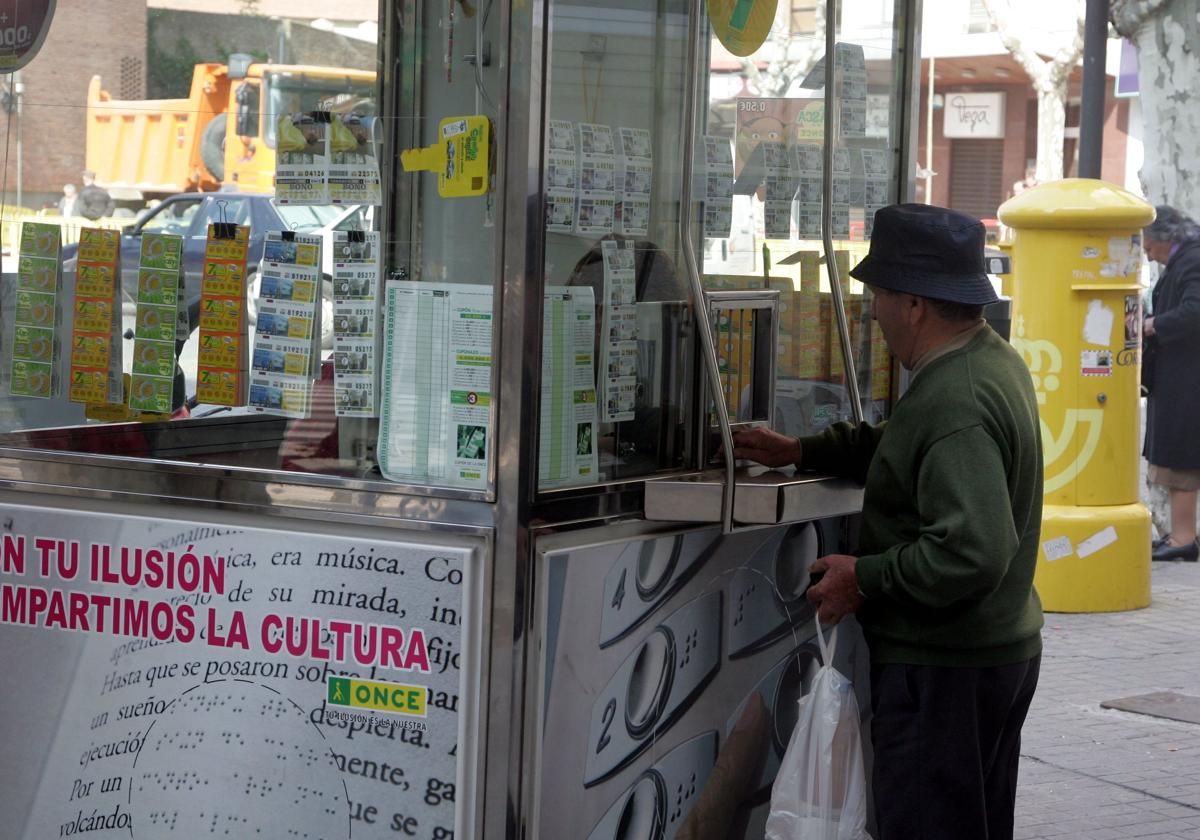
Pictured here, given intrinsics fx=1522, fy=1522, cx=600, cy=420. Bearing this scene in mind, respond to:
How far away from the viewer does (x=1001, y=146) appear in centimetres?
3519

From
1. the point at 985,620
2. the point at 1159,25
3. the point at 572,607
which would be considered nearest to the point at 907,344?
the point at 985,620

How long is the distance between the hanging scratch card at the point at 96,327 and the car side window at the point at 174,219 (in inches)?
4.5

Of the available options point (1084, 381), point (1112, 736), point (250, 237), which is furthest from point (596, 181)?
point (1084, 381)

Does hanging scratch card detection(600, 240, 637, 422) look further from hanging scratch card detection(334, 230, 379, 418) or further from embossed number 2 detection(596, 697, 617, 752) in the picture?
embossed number 2 detection(596, 697, 617, 752)

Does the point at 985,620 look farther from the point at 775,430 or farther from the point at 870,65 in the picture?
the point at 870,65

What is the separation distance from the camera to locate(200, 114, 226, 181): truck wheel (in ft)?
11.3

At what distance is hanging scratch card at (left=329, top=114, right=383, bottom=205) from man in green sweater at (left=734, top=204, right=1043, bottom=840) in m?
1.08

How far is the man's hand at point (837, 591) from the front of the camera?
3.07 metres

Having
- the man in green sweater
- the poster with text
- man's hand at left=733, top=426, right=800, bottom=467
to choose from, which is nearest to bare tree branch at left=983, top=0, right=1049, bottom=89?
man's hand at left=733, top=426, right=800, bottom=467

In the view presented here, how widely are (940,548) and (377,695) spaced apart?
113 centimetres

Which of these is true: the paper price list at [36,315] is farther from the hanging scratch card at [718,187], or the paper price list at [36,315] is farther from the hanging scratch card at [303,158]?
the hanging scratch card at [718,187]

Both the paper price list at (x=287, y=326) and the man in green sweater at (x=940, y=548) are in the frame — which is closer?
the man in green sweater at (x=940, y=548)

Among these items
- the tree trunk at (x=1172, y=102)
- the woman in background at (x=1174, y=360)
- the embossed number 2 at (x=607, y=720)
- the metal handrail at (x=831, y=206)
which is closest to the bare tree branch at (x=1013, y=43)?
the tree trunk at (x=1172, y=102)

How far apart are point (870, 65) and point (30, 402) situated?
89.3 inches
